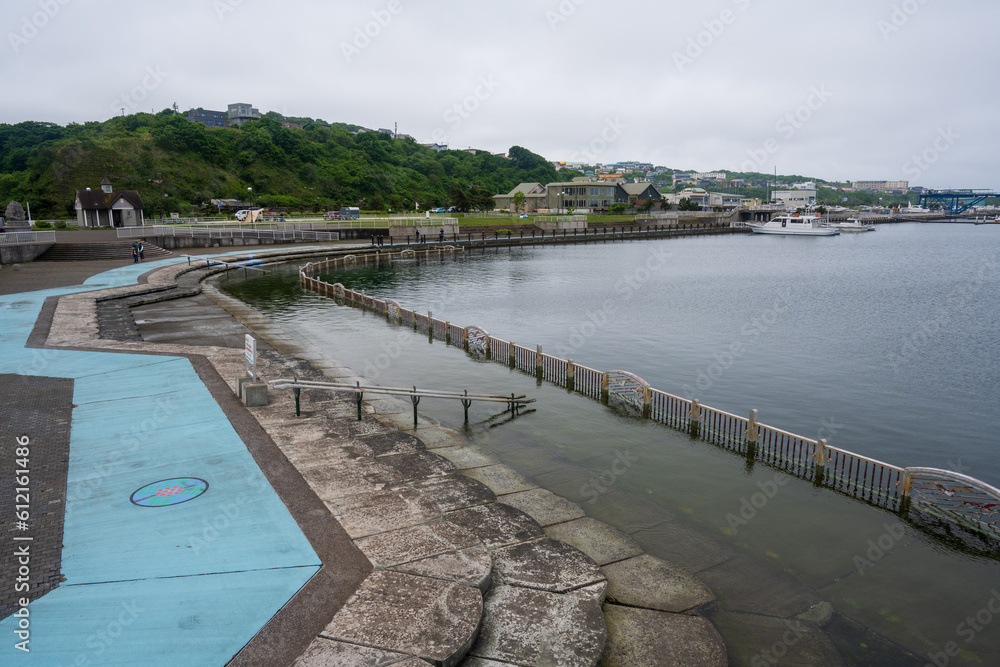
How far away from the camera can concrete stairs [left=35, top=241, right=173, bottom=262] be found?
176ft

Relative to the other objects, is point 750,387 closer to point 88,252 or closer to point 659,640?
point 659,640

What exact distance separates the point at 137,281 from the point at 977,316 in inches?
2178

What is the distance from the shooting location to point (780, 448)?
17203mm

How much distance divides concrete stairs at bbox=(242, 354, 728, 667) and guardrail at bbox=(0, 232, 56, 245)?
51.3 meters

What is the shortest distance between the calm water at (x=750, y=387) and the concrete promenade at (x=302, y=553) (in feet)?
8.91

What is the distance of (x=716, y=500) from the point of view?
47.4ft

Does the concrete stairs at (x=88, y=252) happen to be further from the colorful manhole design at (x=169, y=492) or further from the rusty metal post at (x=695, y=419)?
the rusty metal post at (x=695, y=419)

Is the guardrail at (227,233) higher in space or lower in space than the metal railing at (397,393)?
higher

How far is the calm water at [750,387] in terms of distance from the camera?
1195 centimetres

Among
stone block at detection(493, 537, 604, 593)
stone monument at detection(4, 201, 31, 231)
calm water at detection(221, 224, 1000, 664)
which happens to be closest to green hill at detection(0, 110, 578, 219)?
stone monument at detection(4, 201, 31, 231)

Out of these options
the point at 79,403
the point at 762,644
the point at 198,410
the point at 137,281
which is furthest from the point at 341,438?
the point at 137,281

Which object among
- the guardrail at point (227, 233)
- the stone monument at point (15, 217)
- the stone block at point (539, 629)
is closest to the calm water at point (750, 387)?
the stone block at point (539, 629)

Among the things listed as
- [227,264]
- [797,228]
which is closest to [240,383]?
[227,264]

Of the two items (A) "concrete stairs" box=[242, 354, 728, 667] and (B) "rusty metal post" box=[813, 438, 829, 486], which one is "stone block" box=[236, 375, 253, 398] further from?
(B) "rusty metal post" box=[813, 438, 829, 486]
